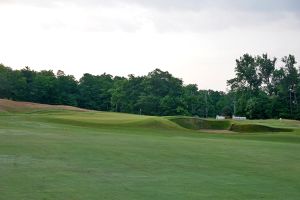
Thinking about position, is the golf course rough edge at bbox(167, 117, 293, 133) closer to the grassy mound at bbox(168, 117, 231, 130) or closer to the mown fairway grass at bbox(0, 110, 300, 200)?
the grassy mound at bbox(168, 117, 231, 130)

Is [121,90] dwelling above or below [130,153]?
above

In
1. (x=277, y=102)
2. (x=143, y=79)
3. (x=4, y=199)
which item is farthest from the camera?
(x=143, y=79)

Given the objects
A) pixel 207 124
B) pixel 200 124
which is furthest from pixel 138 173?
pixel 207 124

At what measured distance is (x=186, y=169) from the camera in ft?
46.6

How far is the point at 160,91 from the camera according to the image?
119188mm

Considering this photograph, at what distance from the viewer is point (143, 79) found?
403ft

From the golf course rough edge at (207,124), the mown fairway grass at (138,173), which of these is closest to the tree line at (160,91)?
the golf course rough edge at (207,124)

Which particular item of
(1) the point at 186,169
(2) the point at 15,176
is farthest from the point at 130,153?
(2) the point at 15,176

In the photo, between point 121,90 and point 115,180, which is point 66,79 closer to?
point 121,90

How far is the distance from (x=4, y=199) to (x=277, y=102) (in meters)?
97.9

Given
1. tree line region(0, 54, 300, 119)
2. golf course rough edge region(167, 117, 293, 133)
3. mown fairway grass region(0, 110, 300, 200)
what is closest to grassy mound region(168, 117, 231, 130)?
golf course rough edge region(167, 117, 293, 133)

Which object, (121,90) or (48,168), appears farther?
(121,90)

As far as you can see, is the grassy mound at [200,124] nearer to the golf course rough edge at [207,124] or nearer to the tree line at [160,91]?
the golf course rough edge at [207,124]

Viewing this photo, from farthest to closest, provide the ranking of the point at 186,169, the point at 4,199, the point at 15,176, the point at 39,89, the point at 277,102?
the point at 39,89, the point at 277,102, the point at 186,169, the point at 15,176, the point at 4,199
